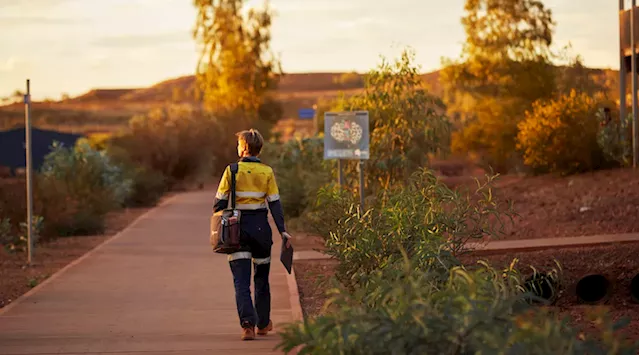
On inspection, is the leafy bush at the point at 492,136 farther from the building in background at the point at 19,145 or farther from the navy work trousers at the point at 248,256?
the navy work trousers at the point at 248,256

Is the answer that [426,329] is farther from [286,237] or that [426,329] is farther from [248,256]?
[248,256]

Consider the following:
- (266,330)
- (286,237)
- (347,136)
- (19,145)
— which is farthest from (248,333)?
(19,145)

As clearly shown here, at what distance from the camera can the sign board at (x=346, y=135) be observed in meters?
18.5

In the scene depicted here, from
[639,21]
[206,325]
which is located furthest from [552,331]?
[639,21]

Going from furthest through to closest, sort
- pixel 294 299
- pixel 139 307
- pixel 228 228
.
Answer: pixel 294 299 → pixel 139 307 → pixel 228 228

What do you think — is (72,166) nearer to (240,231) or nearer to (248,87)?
(240,231)

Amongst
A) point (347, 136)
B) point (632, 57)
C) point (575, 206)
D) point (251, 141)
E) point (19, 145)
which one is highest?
point (632, 57)

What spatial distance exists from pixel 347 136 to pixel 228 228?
8.32 m

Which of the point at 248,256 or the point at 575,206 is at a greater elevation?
the point at 248,256

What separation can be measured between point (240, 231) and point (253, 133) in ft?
3.13

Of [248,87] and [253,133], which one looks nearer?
[253,133]

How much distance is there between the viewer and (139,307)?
1323 cm

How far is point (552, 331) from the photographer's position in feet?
19.7

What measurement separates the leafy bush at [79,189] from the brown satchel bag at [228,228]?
15.5 meters
